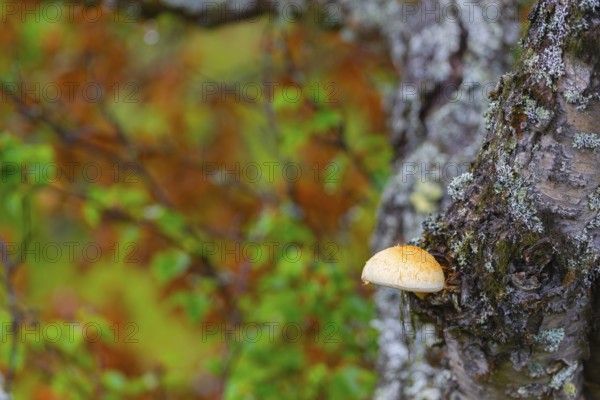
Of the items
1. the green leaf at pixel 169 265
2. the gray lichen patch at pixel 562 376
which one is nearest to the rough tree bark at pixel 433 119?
the gray lichen patch at pixel 562 376

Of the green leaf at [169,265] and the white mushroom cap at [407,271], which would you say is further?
the green leaf at [169,265]

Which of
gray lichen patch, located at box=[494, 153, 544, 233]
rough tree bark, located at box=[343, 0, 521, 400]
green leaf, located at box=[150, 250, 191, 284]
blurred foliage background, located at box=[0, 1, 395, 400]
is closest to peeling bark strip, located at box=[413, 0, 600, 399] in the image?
gray lichen patch, located at box=[494, 153, 544, 233]

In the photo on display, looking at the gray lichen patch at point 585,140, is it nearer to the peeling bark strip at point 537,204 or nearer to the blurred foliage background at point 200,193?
the peeling bark strip at point 537,204

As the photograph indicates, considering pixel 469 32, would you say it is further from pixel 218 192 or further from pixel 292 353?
pixel 218 192

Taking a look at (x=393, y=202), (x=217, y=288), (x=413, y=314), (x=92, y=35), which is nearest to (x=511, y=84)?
(x=413, y=314)

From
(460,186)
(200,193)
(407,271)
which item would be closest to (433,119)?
(460,186)

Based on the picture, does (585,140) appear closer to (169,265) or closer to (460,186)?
(460,186)

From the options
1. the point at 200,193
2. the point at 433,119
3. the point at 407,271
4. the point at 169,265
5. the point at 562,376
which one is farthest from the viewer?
the point at 200,193
